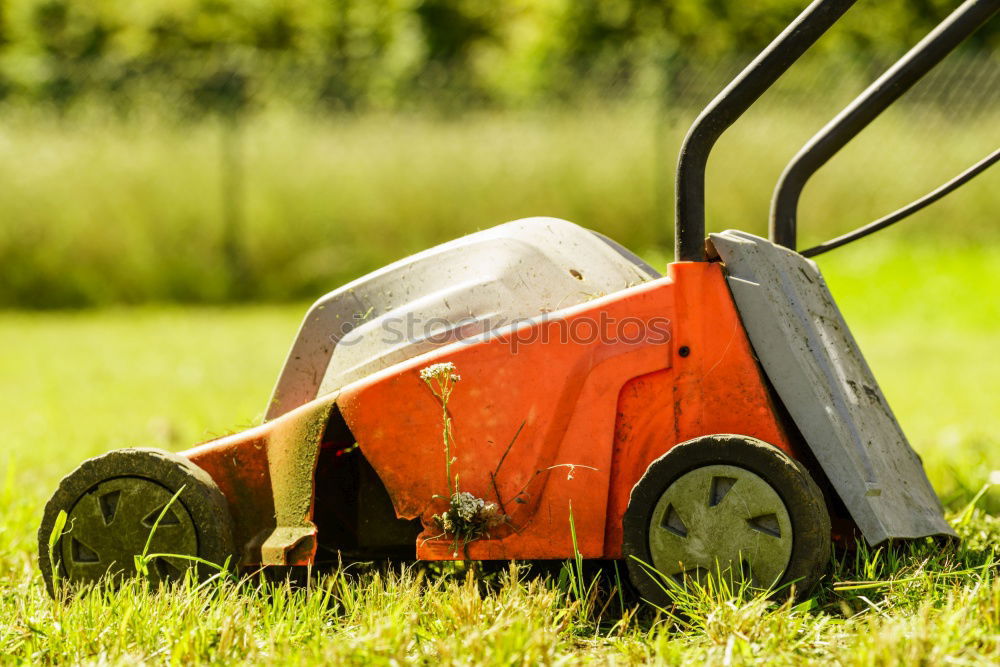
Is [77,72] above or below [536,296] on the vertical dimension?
above

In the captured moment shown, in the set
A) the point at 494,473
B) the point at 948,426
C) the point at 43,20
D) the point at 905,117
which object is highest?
the point at 43,20

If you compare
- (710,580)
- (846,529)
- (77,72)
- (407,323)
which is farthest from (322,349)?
(77,72)

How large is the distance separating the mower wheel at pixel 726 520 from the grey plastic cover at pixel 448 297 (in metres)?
0.37

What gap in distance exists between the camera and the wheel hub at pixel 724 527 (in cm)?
158

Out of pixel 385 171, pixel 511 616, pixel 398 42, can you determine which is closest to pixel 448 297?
pixel 511 616

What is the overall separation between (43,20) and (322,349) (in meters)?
23.1

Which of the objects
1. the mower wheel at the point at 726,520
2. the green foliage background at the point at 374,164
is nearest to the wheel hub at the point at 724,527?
the mower wheel at the point at 726,520

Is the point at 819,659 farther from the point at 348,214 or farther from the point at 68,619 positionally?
the point at 348,214

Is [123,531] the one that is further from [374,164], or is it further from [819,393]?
[374,164]

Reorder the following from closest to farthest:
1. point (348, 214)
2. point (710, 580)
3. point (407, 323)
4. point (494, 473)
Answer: point (710, 580)
point (494, 473)
point (407, 323)
point (348, 214)

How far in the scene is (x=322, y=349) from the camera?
1.94 meters

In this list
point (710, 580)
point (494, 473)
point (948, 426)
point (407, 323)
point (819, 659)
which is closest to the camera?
point (819, 659)

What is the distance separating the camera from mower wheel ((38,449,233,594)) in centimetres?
177

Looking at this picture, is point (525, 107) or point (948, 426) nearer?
point (948, 426)
